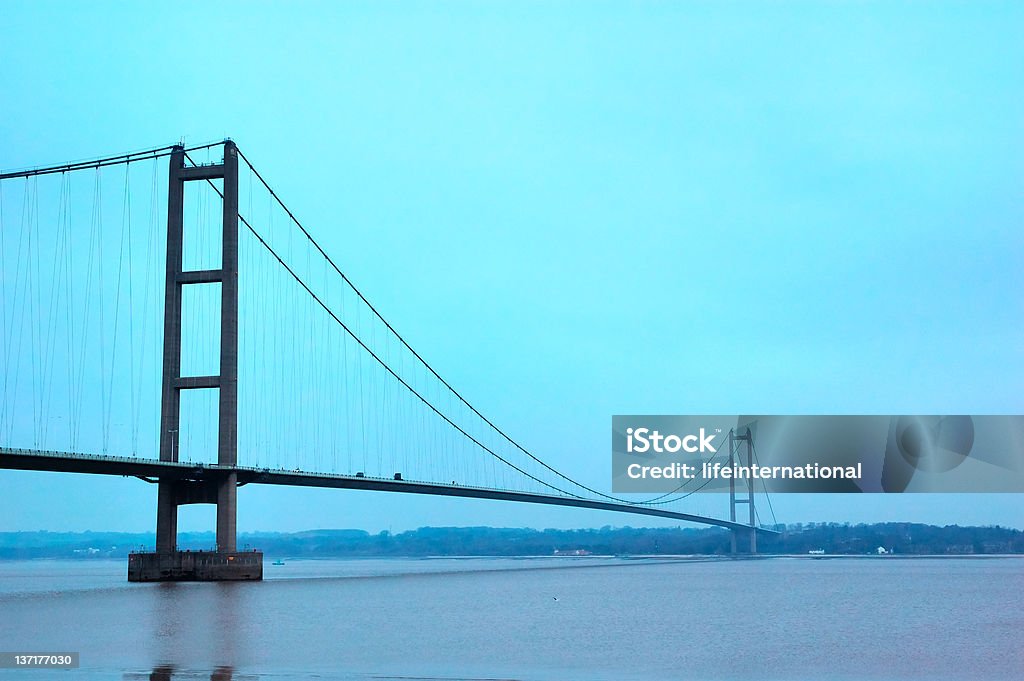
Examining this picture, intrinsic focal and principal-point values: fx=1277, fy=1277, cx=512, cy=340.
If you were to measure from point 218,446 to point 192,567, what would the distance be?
14.4 ft

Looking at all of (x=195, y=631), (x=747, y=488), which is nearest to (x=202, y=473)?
(x=195, y=631)

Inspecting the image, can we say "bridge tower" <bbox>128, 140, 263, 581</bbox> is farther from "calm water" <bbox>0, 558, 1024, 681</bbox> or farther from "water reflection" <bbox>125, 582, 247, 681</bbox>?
"water reflection" <bbox>125, 582, 247, 681</bbox>

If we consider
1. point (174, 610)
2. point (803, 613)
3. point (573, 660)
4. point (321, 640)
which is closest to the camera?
point (573, 660)

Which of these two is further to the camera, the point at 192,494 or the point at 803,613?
the point at 192,494

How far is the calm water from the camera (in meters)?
18.2

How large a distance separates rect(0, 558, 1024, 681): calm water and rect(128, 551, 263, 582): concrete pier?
1077mm

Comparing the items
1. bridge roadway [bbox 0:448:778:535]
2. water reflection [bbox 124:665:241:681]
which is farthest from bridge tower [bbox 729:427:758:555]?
water reflection [bbox 124:665:241:681]

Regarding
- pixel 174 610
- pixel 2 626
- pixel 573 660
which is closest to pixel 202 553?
pixel 174 610

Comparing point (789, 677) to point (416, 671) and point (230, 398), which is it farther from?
point (230, 398)

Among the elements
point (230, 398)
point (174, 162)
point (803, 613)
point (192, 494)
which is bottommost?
point (803, 613)

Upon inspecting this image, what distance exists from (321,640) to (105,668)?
638 centimetres

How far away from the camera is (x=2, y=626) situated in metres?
26.5

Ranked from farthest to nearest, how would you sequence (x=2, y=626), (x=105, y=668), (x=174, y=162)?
(x=174, y=162) < (x=2, y=626) < (x=105, y=668)

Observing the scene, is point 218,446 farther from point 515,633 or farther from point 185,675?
point 185,675
